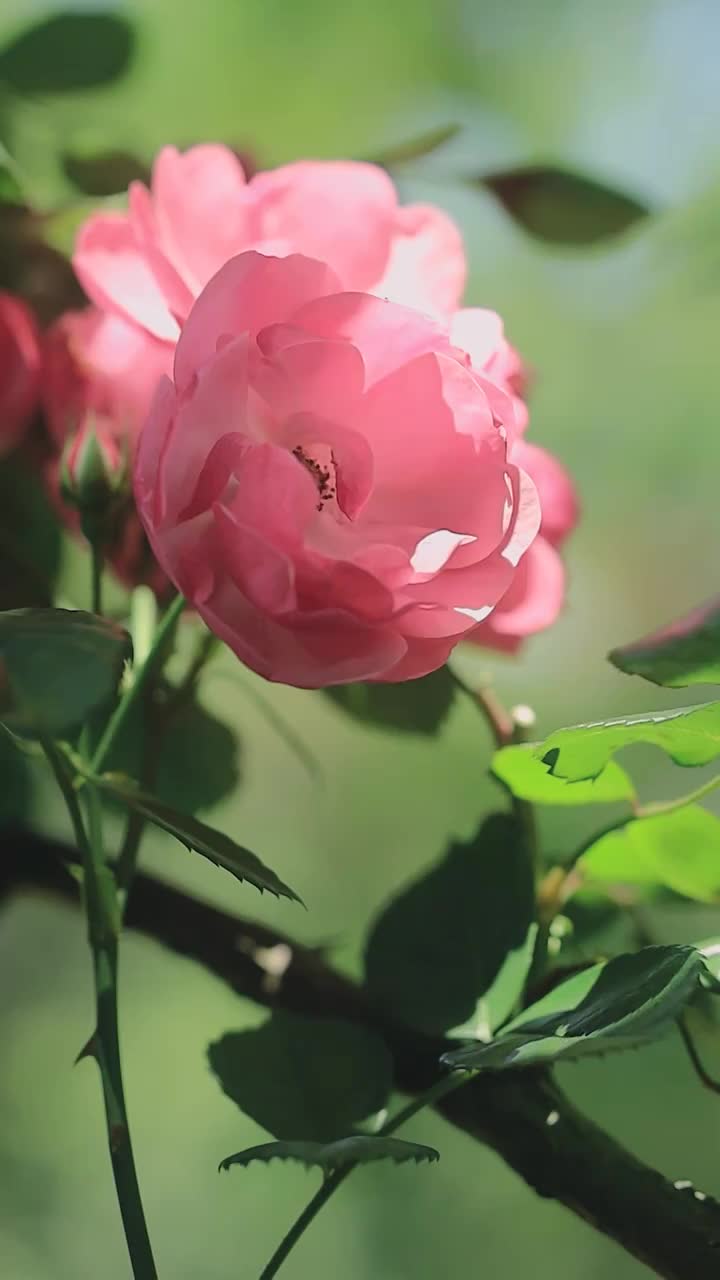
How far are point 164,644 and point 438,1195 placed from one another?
1.09 feet

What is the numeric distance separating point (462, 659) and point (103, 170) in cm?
23

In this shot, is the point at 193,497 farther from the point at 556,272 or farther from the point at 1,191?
the point at 556,272

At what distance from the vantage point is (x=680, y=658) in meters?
0.22

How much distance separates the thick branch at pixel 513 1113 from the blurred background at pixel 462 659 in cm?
2

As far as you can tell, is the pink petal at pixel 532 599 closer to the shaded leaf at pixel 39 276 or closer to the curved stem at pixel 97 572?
the curved stem at pixel 97 572

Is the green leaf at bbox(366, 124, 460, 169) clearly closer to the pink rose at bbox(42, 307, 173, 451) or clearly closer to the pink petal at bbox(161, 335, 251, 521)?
the pink rose at bbox(42, 307, 173, 451)

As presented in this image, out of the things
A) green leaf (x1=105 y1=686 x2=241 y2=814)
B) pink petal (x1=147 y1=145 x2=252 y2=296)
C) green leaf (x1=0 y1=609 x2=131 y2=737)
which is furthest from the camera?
green leaf (x1=105 y1=686 x2=241 y2=814)

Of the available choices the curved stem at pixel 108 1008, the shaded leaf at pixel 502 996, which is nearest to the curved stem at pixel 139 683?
the curved stem at pixel 108 1008

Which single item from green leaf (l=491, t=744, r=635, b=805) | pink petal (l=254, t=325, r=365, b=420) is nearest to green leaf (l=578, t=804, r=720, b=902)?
green leaf (l=491, t=744, r=635, b=805)

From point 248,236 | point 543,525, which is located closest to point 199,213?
point 248,236

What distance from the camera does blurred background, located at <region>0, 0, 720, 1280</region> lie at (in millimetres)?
451

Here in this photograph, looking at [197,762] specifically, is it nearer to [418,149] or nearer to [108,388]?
[108,388]

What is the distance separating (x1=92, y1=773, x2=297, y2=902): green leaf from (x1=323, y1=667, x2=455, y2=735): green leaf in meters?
0.12

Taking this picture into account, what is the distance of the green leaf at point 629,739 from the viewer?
8.1 inches
